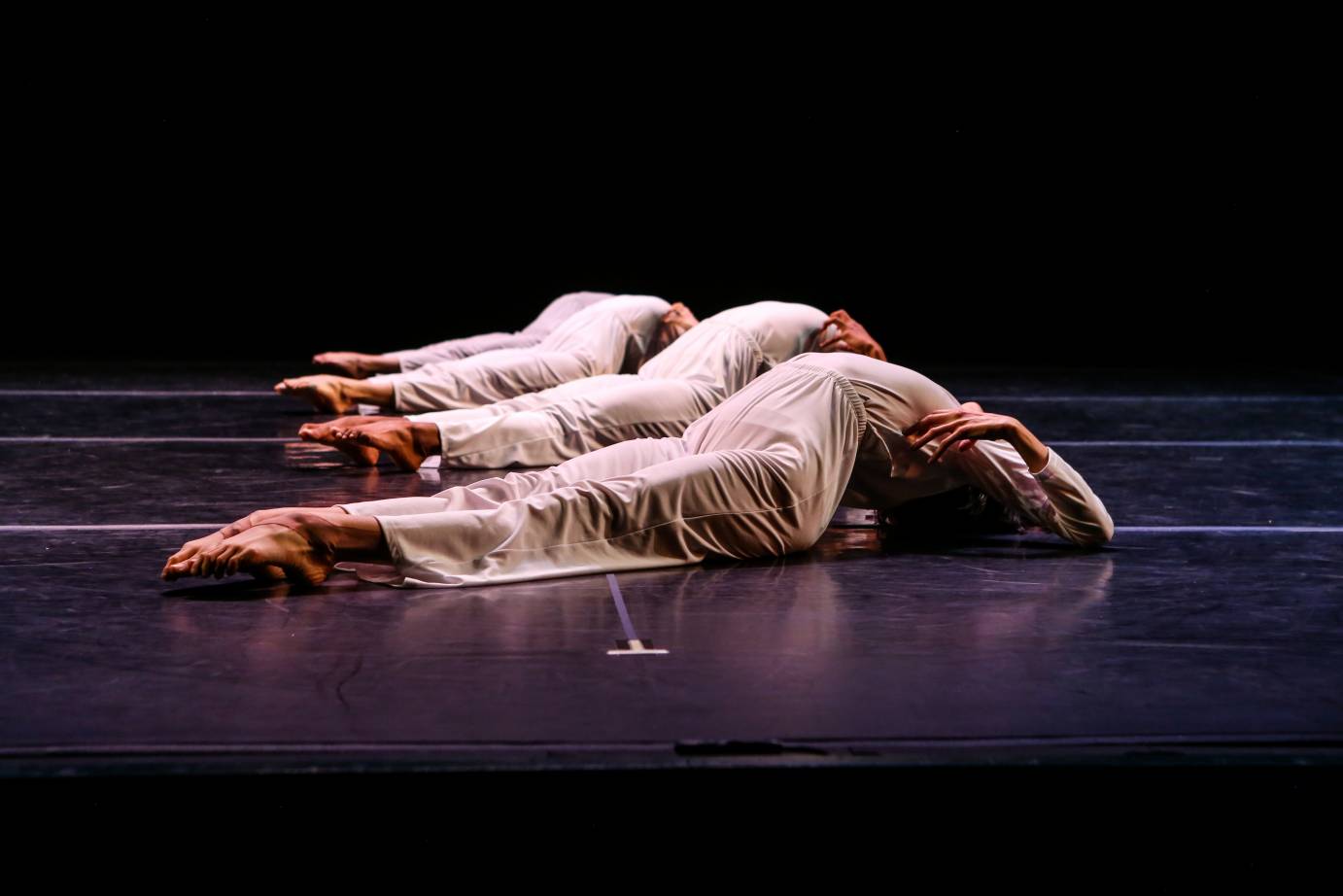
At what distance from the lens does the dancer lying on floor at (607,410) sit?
3.64m

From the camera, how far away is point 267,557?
7.35ft

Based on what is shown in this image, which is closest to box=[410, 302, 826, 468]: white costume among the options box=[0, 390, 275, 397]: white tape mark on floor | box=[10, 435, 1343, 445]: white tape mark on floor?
box=[10, 435, 1343, 445]: white tape mark on floor

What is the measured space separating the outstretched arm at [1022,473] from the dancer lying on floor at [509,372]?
6.77ft

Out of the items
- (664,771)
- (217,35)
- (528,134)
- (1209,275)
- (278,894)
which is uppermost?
(217,35)

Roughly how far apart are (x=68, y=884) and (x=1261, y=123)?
732cm

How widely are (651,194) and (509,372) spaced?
301cm

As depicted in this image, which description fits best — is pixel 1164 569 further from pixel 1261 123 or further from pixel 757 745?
pixel 1261 123

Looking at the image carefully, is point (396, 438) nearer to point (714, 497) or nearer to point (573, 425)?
point (573, 425)

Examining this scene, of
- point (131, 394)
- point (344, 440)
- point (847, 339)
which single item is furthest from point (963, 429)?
point (131, 394)

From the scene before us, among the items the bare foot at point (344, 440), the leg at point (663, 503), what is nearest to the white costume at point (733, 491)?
the leg at point (663, 503)

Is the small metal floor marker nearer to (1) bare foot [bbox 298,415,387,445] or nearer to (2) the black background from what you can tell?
(1) bare foot [bbox 298,415,387,445]

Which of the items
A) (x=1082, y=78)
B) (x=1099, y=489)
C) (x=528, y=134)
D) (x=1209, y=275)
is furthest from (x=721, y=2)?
(x=1099, y=489)

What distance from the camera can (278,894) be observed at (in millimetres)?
1506

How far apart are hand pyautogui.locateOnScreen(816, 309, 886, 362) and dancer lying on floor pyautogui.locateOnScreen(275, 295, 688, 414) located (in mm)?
879
